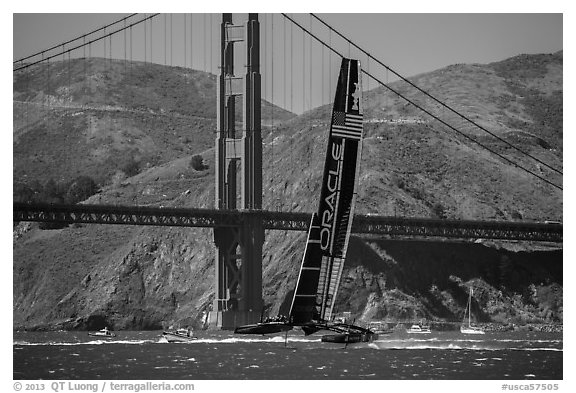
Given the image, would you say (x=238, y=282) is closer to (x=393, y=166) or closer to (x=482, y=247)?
(x=482, y=247)

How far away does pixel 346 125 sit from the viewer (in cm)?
7094

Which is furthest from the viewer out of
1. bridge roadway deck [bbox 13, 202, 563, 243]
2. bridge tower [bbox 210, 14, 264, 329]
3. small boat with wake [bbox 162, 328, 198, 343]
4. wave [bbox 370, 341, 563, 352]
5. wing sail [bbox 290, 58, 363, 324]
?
bridge tower [bbox 210, 14, 264, 329]

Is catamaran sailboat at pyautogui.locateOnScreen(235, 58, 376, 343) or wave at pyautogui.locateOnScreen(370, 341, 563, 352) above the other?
catamaran sailboat at pyautogui.locateOnScreen(235, 58, 376, 343)

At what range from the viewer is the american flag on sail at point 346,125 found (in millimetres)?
70812

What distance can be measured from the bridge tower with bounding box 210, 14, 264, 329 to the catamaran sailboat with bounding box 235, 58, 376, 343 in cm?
5002

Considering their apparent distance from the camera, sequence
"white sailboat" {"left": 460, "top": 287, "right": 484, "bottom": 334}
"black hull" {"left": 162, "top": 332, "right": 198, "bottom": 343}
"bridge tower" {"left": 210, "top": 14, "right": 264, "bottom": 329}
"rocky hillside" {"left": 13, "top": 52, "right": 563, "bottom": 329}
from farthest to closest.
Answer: "rocky hillside" {"left": 13, "top": 52, "right": 563, "bottom": 329} → "white sailboat" {"left": 460, "top": 287, "right": 484, "bottom": 334} → "bridge tower" {"left": 210, "top": 14, "right": 264, "bottom": 329} → "black hull" {"left": 162, "top": 332, "right": 198, "bottom": 343}

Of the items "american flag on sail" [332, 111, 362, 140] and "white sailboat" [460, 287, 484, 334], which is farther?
"white sailboat" [460, 287, 484, 334]

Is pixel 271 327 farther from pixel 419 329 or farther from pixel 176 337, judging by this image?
pixel 419 329

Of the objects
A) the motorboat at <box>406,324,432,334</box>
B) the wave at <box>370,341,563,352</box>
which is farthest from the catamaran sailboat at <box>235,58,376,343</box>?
the motorboat at <box>406,324,432,334</box>

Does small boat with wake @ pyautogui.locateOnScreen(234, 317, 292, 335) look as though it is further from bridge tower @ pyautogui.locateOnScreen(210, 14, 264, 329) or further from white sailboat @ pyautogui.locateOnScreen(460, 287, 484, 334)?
white sailboat @ pyautogui.locateOnScreen(460, 287, 484, 334)

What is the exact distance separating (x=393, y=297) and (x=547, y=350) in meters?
53.8

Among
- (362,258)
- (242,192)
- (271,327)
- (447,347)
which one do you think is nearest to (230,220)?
(242,192)

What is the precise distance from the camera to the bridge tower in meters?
124
